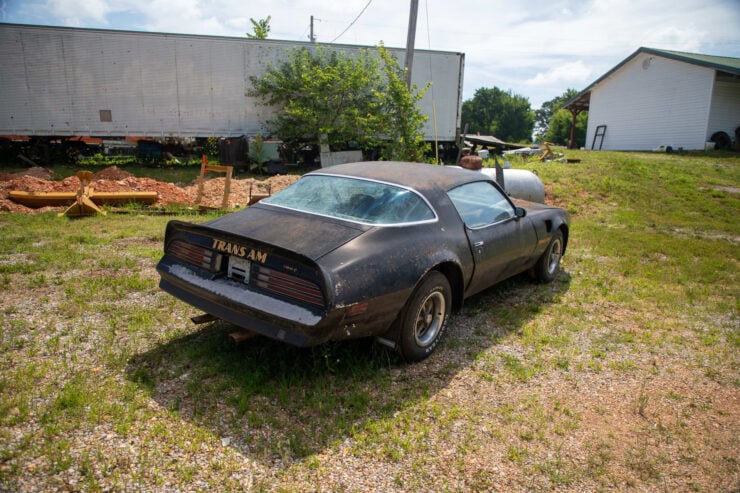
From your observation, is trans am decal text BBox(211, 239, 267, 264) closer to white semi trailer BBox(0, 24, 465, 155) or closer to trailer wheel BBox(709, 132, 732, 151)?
white semi trailer BBox(0, 24, 465, 155)

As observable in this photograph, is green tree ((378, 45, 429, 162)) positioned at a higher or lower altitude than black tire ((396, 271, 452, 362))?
higher

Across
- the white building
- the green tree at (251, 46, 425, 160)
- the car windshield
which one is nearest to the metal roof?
the white building

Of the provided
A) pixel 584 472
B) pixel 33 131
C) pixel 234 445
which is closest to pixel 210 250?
pixel 234 445

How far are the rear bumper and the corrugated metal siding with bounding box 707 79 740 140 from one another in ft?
82.6

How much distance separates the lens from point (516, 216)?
4.65 m

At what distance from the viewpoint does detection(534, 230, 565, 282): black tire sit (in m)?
5.33

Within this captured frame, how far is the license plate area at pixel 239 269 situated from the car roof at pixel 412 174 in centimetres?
139

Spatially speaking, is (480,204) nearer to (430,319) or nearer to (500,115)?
(430,319)

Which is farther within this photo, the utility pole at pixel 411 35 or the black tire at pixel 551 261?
the utility pole at pixel 411 35

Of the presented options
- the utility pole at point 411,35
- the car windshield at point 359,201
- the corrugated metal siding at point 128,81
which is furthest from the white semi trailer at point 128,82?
the car windshield at point 359,201

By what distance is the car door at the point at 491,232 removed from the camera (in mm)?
4023

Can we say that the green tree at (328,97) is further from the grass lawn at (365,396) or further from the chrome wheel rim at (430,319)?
the chrome wheel rim at (430,319)

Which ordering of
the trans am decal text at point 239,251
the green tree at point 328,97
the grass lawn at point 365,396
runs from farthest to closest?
the green tree at point 328,97
the trans am decal text at point 239,251
the grass lawn at point 365,396

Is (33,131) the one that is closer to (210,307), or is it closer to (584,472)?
(210,307)
